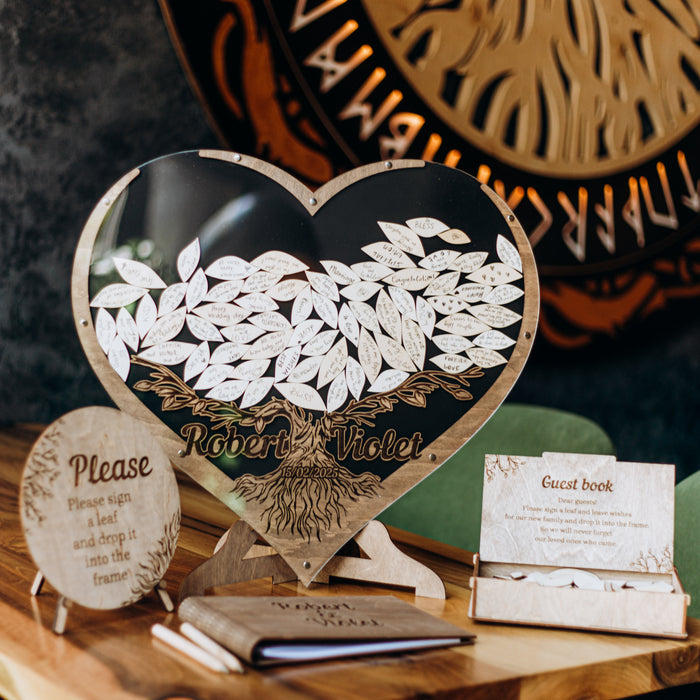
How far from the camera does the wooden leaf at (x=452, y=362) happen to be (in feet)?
3.28

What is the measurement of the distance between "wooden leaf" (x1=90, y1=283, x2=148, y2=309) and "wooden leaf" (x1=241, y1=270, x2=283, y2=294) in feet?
0.46

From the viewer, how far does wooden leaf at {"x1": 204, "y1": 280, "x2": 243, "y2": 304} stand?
99 centimetres

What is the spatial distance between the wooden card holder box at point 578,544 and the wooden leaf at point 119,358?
0.46 metres

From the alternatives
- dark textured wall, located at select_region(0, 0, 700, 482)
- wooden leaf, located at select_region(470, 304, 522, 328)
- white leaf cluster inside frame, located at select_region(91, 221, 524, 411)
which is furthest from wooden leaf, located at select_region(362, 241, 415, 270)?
dark textured wall, located at select_region(0, 0, 700, 482)

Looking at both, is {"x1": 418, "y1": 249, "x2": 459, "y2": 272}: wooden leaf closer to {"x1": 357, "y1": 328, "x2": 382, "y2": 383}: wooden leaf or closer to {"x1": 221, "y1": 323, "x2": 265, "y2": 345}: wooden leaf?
{"x1": 357, "y1": 328, "x2": 382, "y2": 383}: wooden leaf

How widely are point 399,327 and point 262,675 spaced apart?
1.54ft

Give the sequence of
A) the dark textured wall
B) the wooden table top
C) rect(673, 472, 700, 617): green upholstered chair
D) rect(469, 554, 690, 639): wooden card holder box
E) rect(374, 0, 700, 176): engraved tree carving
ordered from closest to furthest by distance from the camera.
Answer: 1. the wooden table top
2. rect(469, 554, 690, 639): wooden card holder box
3. rect(673, 472, 700, 617): green upholstered chair
4. the dark textured wall
5. rect(374, 0, 700, 176): engraved tree carving

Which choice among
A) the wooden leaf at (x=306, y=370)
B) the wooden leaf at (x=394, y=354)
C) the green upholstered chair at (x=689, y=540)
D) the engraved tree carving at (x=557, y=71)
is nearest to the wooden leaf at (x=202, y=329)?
the wooden leaf at (x=306, y=370)

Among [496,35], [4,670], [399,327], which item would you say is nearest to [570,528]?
[399,327]

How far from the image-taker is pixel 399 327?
3.31ft

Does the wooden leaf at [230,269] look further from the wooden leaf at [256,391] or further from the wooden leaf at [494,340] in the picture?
the wooden leaf at [494,340]

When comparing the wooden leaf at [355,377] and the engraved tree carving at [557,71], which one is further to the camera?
the engraved tree carving at [557,71]

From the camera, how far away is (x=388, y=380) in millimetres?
1004

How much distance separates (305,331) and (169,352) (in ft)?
0.56
